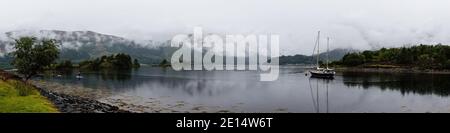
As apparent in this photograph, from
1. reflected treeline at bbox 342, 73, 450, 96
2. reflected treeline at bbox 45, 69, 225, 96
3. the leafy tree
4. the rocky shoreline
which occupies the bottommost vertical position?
reflected treeline at bbox 342, 73, 450, 96

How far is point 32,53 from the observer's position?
63.2 metres

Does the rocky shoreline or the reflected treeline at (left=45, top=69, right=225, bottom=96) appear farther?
the reflected treeline at (left=45, top=69, right=225, bottom=96)

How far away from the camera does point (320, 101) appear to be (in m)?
65.6

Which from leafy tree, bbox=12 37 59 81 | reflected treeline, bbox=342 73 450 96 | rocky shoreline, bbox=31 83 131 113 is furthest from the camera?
reflected treeline, bbox=342 73 450 96

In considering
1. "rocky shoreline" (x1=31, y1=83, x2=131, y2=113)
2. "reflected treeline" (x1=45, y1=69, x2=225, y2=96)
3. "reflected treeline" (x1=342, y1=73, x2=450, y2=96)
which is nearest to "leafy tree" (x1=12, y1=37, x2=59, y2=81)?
"rocky shoreline" (x1=31, y1=83, x2=131, y2=113)

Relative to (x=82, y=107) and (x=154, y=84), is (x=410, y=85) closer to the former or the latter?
(x=154, y=84)

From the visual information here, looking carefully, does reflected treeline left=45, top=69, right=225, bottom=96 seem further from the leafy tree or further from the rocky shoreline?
the rocky shoreline

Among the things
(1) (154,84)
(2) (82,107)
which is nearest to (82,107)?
(2) (82,107)

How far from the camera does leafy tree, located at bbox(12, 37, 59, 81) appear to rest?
2467 inches

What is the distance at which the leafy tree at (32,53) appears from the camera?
2467 inches

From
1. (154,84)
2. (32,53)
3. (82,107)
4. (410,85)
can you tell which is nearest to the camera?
(82,107)

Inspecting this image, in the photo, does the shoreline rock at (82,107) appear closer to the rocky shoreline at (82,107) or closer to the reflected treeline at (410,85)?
the rocky shoreline at (82,107)
